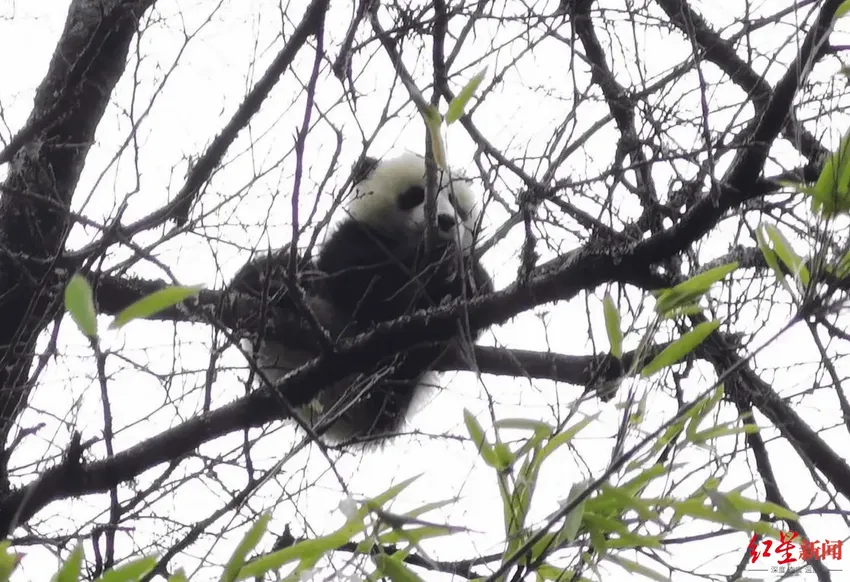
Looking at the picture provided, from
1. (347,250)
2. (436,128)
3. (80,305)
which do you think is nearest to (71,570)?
(80,305)

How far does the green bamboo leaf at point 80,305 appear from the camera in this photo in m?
1.08

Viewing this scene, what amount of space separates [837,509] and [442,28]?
64.6 inches

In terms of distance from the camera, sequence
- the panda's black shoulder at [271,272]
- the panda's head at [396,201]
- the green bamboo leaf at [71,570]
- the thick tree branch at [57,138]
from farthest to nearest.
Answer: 1. the panda's head at [396,201]
2. the thick tree branch at [57,138]
3. the panda's black shoulder at [271,272]
4. the green bamboo leaf at [71,570]

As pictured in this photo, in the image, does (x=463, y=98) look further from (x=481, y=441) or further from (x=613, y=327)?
(x=481, y=441)

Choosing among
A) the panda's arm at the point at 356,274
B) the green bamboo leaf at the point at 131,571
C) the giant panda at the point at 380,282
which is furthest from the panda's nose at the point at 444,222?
the green bamboo leaf at the point at 131,571

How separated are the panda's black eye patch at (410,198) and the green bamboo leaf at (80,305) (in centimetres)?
382

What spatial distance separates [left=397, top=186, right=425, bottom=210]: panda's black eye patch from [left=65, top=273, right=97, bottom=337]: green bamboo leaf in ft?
12.5

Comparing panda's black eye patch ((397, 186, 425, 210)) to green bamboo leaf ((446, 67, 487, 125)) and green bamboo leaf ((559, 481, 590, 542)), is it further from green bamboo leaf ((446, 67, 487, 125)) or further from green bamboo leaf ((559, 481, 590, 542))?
green bamboo leaf ((559, 481, 590, 542))

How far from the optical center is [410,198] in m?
4.93

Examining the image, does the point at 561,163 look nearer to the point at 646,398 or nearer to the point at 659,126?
the point at 659,126

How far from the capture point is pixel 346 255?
4.25 metres

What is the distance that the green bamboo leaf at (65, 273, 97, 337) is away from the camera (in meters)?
1.08

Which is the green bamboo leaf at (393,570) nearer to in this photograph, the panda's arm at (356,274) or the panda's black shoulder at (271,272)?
the panda's black shoulder at (271,272)

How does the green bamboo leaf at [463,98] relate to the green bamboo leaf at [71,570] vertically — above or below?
above
